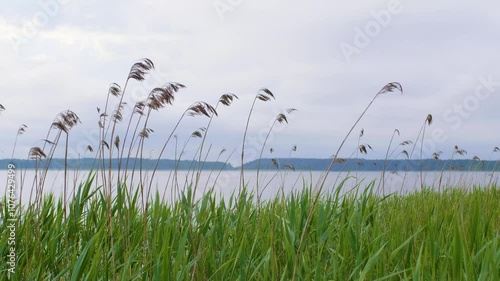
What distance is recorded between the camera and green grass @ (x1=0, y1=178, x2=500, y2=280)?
9.70 ft

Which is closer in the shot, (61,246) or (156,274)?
(156,274)

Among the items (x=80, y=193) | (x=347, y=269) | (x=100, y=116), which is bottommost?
(x=347, y=269)

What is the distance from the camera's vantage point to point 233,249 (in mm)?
3621

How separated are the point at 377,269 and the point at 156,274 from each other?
139 cm

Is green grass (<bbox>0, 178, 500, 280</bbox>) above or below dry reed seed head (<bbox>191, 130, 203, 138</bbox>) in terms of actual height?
below

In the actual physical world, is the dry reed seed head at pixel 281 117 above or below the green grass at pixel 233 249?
above

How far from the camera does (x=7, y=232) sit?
3.98m

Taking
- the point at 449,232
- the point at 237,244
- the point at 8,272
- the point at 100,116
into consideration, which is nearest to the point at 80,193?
the point at 100,116

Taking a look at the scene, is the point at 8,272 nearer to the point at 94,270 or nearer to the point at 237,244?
the point at 94,270

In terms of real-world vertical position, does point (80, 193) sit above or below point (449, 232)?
above

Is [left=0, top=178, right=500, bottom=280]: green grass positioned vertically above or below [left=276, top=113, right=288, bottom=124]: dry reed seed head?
below

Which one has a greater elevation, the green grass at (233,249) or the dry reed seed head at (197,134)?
the dry reed seed head at (197,134)

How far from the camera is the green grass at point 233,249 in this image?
2.96 metres

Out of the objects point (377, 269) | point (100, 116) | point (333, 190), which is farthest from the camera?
point (333, 190)
